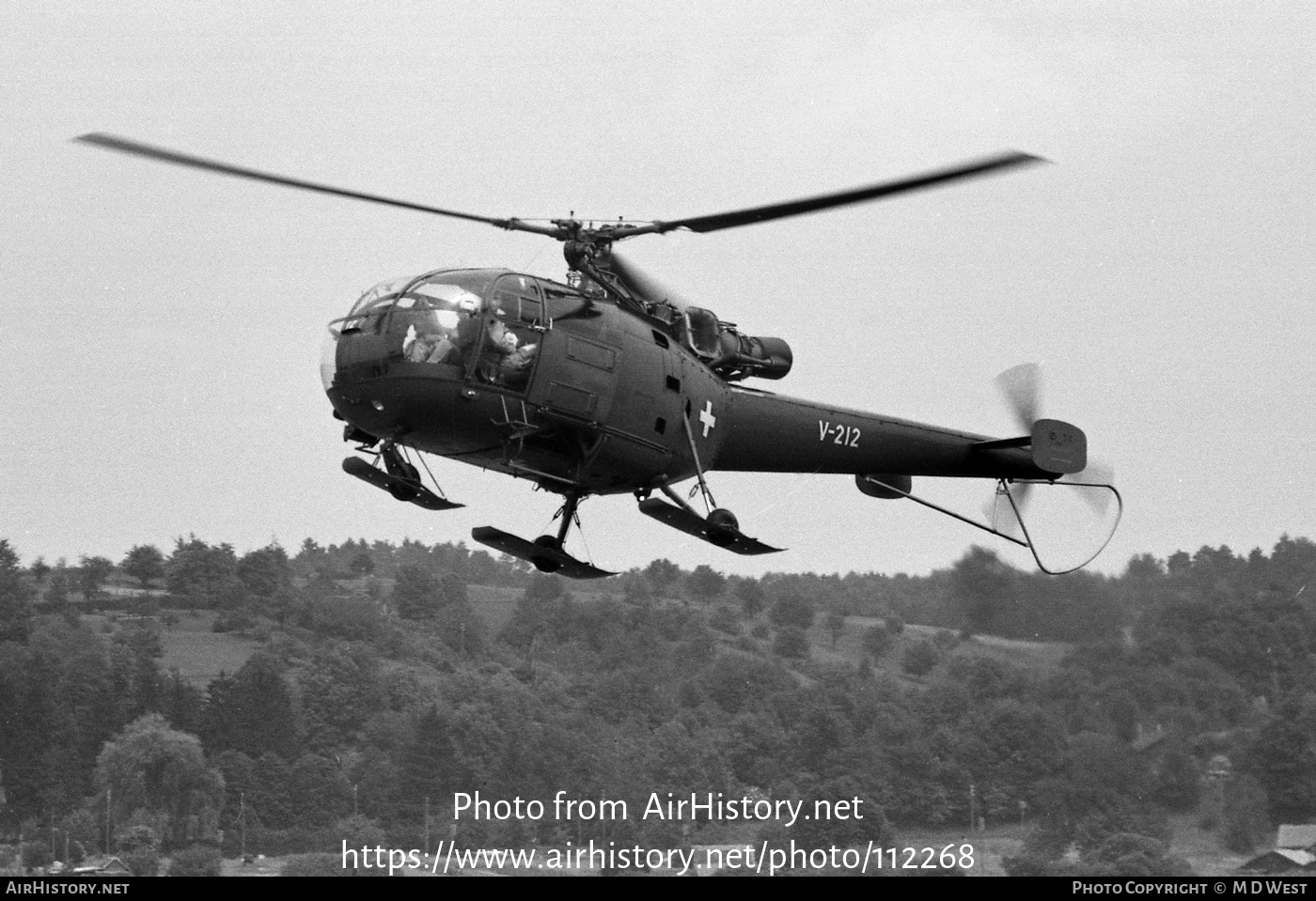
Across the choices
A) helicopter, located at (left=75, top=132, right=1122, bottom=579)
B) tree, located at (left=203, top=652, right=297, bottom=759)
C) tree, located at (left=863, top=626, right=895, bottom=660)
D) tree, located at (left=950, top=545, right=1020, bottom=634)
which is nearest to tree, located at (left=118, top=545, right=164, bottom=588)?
tree, located at (left=203, top=652, right=297, bottom=759)

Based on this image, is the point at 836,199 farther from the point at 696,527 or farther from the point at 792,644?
the point at 792,644

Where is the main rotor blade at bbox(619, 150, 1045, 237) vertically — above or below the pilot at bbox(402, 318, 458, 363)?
above

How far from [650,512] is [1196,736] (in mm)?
16805

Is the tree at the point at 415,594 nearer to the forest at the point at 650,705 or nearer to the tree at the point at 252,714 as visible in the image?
the forest at the point at 650,705

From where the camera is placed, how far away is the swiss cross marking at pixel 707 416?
22938 millimetres

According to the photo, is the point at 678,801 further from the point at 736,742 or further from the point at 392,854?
the point at 392,854

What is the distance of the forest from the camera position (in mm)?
36500

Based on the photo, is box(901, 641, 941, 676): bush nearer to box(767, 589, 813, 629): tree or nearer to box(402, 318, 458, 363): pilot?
box(767, 589, 813, 629): tree

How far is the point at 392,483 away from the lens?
69.8 feet

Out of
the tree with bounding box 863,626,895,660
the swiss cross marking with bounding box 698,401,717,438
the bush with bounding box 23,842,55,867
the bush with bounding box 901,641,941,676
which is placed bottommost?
the bush with bounding box 23,842,55,867

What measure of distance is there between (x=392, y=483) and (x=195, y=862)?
27.8 m

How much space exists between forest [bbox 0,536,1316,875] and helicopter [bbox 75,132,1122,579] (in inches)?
554

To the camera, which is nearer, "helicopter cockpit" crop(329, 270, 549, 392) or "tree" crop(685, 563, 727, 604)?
"helicopter cockpit" crop(329, 270, 549, 392)
